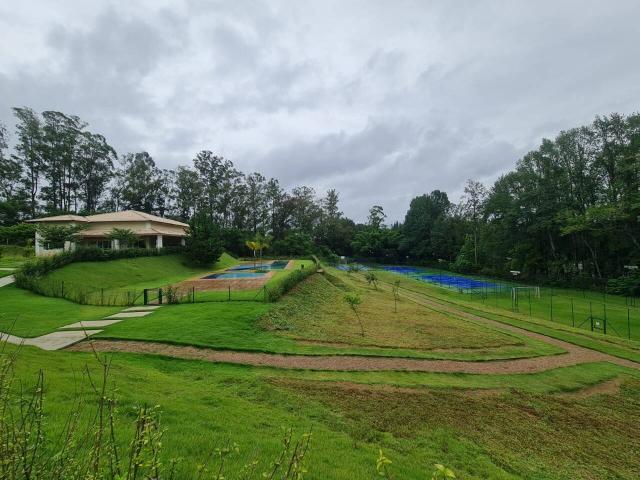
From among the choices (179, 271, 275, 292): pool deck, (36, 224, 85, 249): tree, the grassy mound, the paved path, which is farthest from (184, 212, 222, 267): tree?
the paved path

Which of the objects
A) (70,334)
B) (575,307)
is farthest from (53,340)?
(575,307)

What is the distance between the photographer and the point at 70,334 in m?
11.5

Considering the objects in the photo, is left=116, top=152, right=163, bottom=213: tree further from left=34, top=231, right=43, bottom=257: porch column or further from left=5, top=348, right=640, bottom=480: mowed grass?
left=5, top=348, right=640, bottom=480: mowed grass

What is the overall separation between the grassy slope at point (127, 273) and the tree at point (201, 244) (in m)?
1.17

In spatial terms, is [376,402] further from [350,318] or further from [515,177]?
[515,177]

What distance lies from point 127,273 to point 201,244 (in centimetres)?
907

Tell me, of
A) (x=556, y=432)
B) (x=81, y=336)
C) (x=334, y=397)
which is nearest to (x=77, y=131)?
(x=81, y=336)

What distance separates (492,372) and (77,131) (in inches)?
2493

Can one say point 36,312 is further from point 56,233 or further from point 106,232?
point 106,232

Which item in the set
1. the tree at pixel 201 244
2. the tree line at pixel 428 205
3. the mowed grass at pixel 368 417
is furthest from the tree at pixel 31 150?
the mowed grass at pixel 368 417

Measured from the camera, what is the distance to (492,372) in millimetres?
11000

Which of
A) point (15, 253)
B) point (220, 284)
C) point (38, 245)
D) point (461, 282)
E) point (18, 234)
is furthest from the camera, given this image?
point (461, 282)

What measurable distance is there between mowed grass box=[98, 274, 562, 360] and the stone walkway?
2.15ft

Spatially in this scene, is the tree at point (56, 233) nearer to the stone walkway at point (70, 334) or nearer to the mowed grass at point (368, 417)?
the stone walkway at point (70, 334)
